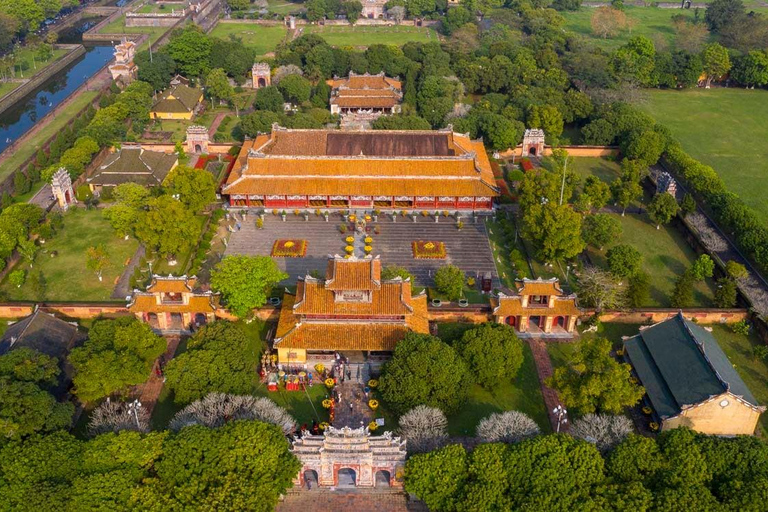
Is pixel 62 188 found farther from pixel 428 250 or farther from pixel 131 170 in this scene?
pixel 428 250

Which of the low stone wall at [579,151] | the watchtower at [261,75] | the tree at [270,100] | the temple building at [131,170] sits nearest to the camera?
the temple building at [131,170]

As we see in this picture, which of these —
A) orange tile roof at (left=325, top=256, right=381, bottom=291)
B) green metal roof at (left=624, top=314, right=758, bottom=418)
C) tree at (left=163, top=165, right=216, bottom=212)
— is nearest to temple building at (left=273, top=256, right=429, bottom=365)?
orange tile roof at (left=325, top=256, right=381, bottom=291)

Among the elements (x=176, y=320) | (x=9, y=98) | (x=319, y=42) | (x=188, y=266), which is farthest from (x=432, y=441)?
(x=9, y=98)

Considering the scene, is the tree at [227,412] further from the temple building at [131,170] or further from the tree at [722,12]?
the tree at [722,12]

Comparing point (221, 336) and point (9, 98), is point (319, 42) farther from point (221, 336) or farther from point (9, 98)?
point (221, 336)

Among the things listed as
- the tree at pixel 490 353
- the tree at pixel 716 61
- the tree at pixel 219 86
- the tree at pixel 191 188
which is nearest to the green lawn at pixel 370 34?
the tree at pixel 219 86
